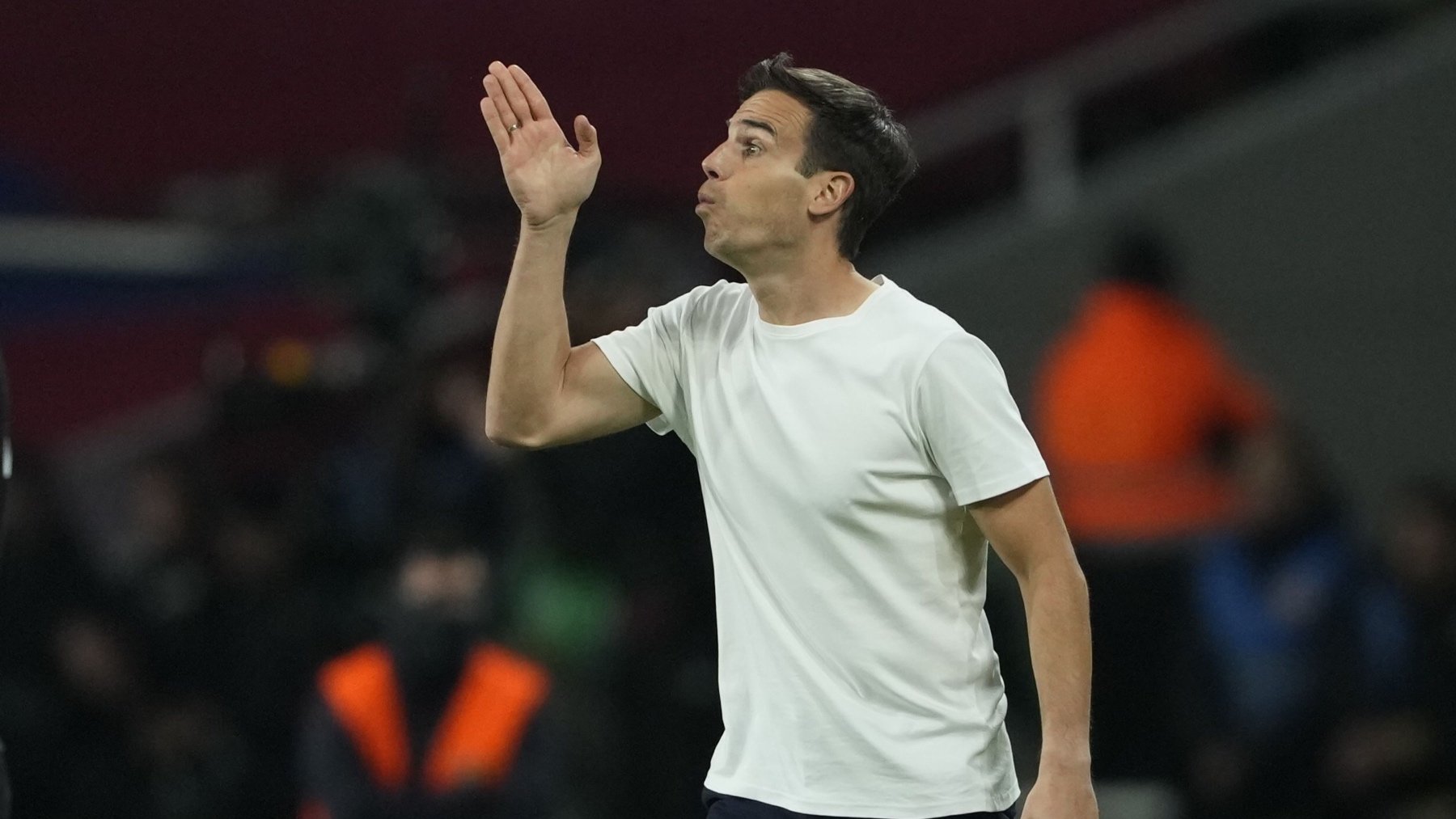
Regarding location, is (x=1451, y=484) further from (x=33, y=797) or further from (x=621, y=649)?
(x=33, y=797)

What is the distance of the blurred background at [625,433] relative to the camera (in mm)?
6961

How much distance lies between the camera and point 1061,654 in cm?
337

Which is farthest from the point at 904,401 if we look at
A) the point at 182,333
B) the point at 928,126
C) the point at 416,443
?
the point at 182,333

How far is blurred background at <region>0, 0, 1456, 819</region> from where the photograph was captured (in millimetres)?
6961

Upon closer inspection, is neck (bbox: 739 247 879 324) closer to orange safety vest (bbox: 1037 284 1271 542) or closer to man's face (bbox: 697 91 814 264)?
man's face (bbox: 697 91 814 264)

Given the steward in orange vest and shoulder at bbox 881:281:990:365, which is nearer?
shoulder at bbox 881:281:990:365

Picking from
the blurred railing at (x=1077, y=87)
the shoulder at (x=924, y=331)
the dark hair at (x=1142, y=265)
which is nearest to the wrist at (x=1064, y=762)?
the shoulder at (x=924, y=331)

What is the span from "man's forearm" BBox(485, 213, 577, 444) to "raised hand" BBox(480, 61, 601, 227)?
0.12ft

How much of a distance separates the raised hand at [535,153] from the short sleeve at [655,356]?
0.30m

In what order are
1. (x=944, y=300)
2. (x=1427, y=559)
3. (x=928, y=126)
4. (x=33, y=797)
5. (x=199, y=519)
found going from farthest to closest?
(x=928, y=126) → (x=944, y=300) → (x=199, y=519) → (x=33, y=797) → (x=1427, y=559)

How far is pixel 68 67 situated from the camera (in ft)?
34.6

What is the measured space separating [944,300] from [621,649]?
2.53 meters

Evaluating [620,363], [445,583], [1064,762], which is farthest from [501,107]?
[445,583]

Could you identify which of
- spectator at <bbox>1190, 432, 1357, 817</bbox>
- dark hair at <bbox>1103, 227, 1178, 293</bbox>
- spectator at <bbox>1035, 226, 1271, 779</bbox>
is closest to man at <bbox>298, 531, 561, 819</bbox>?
spectator at <bbox>1035, 226, 1271, 779</bbox>
